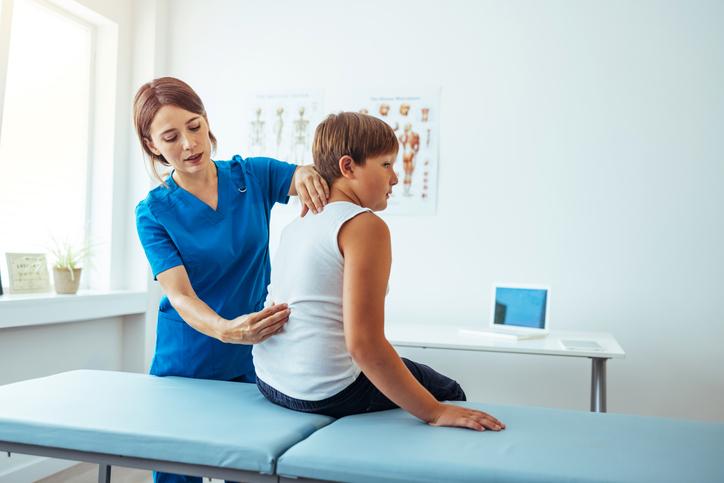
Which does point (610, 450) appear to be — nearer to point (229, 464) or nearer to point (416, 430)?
point (416, 430)

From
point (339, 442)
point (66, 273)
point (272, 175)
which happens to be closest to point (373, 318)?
point (339, 442)

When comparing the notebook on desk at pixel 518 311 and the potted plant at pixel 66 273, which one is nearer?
the notebook on desk at pixel 518 311

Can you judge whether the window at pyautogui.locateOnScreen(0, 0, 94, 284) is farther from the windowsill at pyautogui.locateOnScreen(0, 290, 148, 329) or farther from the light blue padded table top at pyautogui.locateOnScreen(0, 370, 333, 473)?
the light blue padded table top at pyautogui.locateOnScreen(0, 370, 333, 473)

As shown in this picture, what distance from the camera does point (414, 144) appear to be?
3.20 m

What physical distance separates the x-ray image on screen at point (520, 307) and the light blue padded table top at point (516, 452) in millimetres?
1446

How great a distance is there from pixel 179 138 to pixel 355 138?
48cm

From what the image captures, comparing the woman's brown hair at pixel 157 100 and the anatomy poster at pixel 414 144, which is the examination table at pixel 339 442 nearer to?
the woman's brown hair at pixel 157 100

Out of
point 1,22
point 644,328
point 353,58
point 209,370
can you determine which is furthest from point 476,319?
point 1,22

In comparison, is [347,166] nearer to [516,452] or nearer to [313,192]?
[313,192]

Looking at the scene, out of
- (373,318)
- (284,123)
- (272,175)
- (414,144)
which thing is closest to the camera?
(373,318)

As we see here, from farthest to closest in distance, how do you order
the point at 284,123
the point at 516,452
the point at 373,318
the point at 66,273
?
the point at 284,123
the point at 66,273
the point at 373,318
the point at 516,452

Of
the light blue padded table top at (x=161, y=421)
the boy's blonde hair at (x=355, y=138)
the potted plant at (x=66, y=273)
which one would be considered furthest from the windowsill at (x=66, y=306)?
the boy's blonde hair at (x=355, y=138)

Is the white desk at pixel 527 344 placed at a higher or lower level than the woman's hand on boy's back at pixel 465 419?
lower

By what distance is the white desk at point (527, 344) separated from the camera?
2.32m
